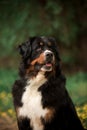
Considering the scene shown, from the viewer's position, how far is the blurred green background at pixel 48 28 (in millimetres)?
10469

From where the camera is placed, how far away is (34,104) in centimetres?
619

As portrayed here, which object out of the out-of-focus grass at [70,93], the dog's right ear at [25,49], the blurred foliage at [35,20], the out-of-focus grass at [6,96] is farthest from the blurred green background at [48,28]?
the dog's right ear at [25,49]

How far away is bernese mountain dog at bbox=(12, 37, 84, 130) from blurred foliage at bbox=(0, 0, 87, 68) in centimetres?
416

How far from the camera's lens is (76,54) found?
1131 centimetres

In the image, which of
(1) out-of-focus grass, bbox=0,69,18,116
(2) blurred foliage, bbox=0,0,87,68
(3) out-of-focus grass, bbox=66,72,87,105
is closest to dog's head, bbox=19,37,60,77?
(1) out-of-focus grass, bbox=0,69,18,116

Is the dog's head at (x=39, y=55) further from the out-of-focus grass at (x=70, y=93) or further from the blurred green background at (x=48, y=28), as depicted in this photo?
the blurred green background at (x=48, y=28)

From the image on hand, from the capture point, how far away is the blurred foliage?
34.3 ft

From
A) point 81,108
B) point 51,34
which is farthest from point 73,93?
point 51,34

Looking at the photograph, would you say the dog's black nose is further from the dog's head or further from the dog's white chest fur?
the dog's white chest fur

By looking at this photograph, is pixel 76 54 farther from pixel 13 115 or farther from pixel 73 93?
pixel 13 115

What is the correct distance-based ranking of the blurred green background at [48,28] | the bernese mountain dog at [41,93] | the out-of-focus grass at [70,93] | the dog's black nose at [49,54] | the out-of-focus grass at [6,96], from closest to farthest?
1. the dog's black nose at [49,54]
2. the bernese mountain dog at [41,93]
3. the out-of-focus grass at [70,93]
4. the out-of-focus grass at [6,96]
5. the blurred green background at [48,28]

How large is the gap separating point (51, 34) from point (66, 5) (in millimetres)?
738

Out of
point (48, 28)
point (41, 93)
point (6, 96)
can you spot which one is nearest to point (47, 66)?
point (41, 93)

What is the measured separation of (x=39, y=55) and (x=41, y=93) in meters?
0.46
